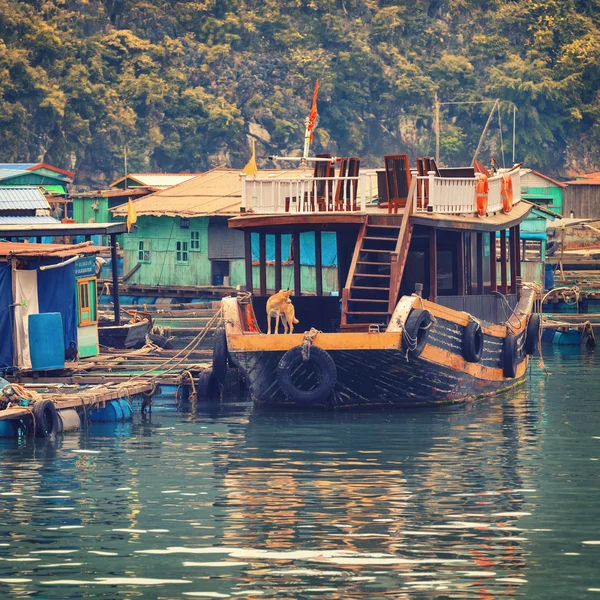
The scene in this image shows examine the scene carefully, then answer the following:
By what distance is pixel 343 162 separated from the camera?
2644cm

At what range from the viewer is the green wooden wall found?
168 ft

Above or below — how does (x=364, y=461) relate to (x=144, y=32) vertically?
below

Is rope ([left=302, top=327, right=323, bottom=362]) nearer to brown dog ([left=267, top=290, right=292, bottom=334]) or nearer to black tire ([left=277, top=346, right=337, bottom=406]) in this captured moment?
black tire ([left=277, top=346, right=337, bottom=406])

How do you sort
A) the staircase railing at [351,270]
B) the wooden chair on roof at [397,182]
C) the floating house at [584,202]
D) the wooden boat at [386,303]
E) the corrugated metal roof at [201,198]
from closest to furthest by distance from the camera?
the wooden boat at [386,303]
the staircase railing at [351,270]
the wooden chair on roof at [397,182]
the corrugated metal roof at [201,198]
the floating house at [584,202]

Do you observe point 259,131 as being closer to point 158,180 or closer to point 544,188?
point 158,180

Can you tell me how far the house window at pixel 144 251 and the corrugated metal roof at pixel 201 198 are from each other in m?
1.48

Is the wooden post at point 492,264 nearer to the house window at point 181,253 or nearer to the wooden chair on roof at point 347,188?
the wooden chair on roof at point 347,188

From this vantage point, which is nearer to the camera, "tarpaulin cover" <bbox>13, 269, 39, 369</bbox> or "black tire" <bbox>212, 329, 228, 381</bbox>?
"tarpaulin cover" <bbox>13, 269, 39, 369</bbox>

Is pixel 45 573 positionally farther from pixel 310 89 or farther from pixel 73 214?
pixel 310 89

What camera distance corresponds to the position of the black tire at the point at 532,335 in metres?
30.1

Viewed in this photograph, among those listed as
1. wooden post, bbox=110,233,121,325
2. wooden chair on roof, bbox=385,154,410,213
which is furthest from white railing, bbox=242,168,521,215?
wooden post, bbox=110,233,121,325

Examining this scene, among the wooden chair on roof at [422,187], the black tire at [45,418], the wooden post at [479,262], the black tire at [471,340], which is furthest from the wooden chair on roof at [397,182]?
the black tire at [45,418]

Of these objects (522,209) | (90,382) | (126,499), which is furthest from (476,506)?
(522,209)

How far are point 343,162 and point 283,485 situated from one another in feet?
31.7
